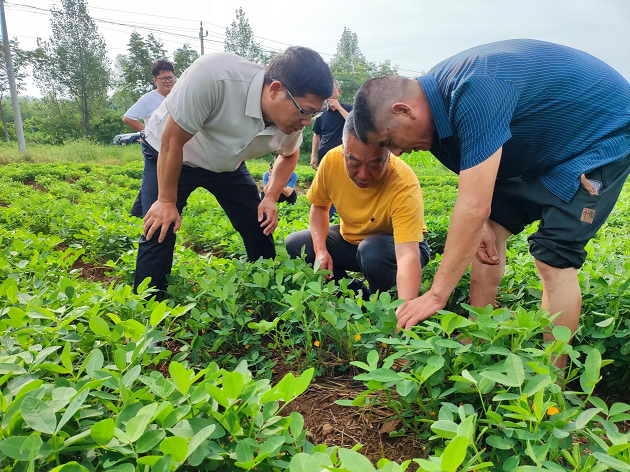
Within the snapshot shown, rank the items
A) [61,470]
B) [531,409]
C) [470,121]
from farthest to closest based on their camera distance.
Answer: [470,121], [531,409], [61,470]

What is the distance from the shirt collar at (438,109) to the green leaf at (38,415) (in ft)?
5.36

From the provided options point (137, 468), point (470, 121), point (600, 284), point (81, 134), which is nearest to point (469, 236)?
point (470, 121)

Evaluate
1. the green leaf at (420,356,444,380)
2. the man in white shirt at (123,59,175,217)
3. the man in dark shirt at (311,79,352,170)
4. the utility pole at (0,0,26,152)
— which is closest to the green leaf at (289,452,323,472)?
the green leaf at (420,356,444,380)

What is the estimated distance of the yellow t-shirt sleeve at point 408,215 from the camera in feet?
8.05

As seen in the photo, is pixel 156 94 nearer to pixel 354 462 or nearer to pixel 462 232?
pixel 462 232

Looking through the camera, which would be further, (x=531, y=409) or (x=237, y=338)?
(x=237, y=338)

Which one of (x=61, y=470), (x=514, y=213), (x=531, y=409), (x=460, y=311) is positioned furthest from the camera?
(x=460, y=311)

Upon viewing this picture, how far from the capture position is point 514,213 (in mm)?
2316

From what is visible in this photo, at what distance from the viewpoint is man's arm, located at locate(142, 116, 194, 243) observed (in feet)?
8.04

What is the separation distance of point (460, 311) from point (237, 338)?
146cm

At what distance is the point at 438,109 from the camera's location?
1.80 meters

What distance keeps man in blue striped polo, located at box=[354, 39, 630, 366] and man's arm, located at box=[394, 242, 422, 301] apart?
43cm

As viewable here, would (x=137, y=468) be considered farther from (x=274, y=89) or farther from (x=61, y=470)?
(x=274, y=89)

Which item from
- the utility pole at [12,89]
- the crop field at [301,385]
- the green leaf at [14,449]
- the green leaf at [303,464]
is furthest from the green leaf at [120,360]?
the utility pole at [12,89]
